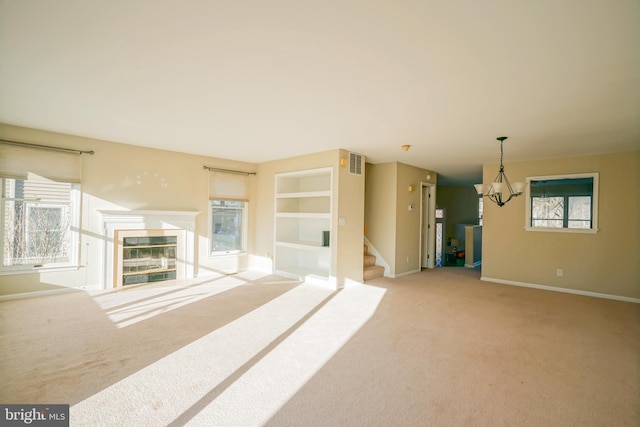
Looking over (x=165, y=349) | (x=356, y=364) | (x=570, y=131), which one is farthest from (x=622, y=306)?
(x=165, y=349)

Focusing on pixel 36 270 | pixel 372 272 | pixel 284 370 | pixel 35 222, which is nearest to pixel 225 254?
pixel 36 270

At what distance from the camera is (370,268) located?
20.6 ft

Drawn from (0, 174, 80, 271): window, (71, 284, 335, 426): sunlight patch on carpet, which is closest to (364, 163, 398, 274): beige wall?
(71, 284, 335, 426): sunlight patch on carpet

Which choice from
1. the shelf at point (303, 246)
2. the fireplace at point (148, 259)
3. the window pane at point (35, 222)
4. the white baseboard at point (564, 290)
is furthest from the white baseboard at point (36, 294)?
→ the white baseboard at point (564, 290)

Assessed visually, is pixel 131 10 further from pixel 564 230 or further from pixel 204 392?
pixel 564 230

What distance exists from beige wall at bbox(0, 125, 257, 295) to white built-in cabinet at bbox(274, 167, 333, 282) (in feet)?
4.56

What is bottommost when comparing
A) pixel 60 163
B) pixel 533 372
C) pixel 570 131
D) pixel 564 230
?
pixel 533 372

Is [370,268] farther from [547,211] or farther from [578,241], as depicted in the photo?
[578,241]

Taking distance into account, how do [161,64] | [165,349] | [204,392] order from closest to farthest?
1. [204,392]
2. [161,64]
3. [165,349]

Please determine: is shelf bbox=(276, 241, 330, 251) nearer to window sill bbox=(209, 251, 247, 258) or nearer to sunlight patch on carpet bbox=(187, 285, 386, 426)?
window sill bbox=(209, 251, 247, 258)

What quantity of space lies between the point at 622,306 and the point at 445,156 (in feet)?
11.9

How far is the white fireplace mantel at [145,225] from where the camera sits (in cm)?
493

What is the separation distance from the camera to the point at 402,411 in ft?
6.64

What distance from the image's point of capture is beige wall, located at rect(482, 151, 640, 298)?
4.98 metres
